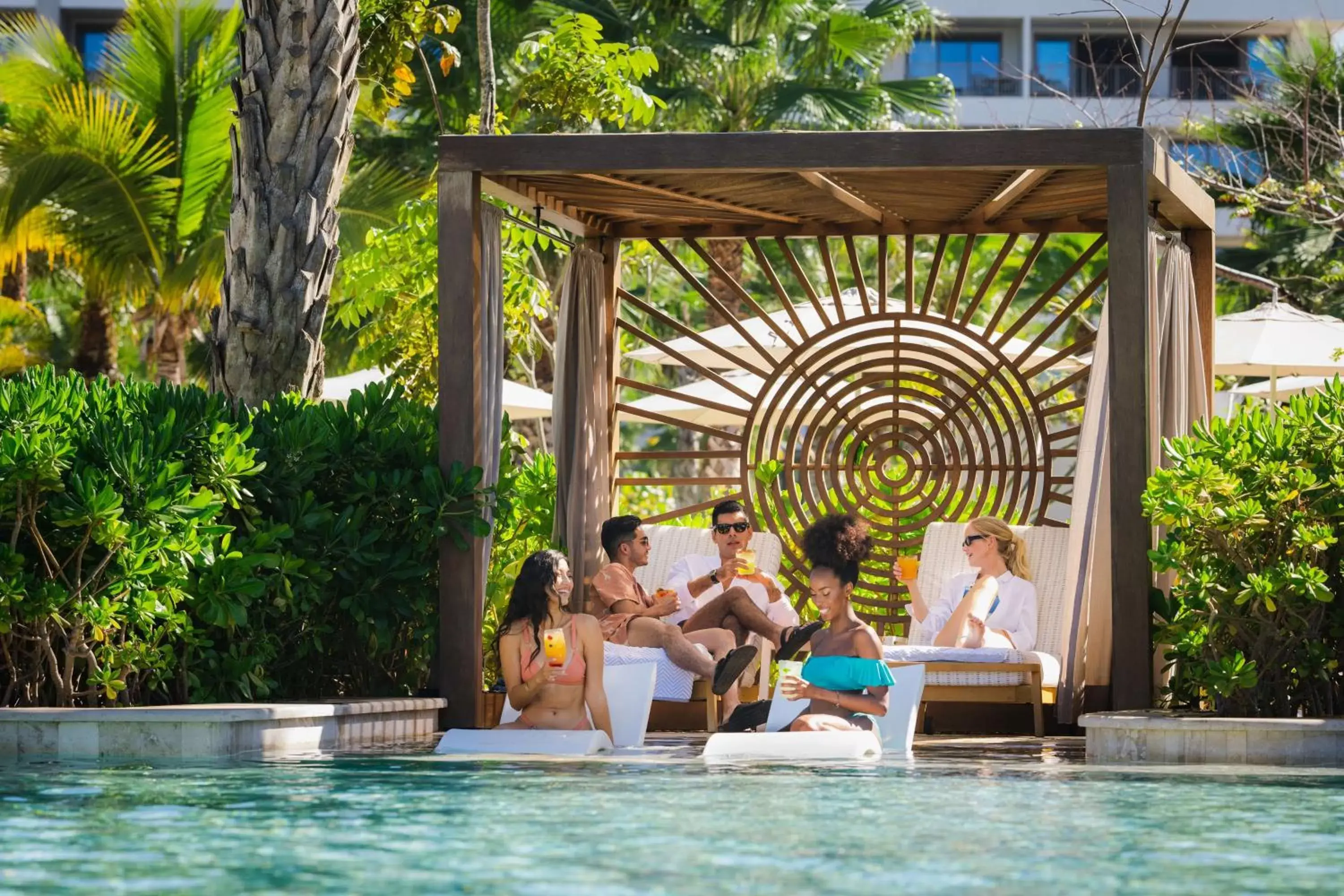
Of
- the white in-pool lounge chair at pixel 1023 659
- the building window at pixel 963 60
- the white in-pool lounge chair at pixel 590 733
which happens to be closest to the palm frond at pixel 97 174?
the white in-pool lounge chair at pixel 1023 659

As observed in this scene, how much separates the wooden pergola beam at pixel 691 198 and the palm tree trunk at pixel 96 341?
1553 cm

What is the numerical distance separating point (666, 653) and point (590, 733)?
72.6 inches

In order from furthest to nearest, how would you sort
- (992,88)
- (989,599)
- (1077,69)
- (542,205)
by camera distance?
(992,88) → (1077,69) → (542,205) → (989,599)

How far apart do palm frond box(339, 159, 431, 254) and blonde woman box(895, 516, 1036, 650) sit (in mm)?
12026

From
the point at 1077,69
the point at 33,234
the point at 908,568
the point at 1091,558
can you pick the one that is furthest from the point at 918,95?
the point at 1091,558

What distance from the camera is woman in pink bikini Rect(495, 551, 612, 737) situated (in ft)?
25.0

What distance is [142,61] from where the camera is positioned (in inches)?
821

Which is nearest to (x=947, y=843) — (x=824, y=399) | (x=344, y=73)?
(x=344, y=73)

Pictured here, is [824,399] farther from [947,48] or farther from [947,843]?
[947,48]

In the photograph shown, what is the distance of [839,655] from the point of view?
24.9ft

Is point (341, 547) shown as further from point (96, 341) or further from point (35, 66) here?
point (96, 341)

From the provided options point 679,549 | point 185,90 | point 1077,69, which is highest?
point 1077,69

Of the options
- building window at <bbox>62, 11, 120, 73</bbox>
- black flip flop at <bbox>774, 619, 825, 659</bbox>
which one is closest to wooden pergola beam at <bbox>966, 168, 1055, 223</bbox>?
black flip flop at <bbox>774, 619, 825, 659</bbox>

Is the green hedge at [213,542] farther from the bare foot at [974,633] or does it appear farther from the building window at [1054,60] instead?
the building window at [1054,60]
